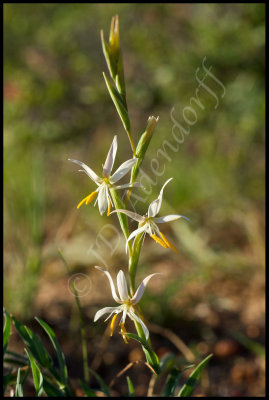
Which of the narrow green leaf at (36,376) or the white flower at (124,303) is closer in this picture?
the white flower at (124,303)

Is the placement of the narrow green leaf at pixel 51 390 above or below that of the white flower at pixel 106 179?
below

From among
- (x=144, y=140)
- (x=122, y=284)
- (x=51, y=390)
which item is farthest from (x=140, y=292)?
(x=51, y=390)

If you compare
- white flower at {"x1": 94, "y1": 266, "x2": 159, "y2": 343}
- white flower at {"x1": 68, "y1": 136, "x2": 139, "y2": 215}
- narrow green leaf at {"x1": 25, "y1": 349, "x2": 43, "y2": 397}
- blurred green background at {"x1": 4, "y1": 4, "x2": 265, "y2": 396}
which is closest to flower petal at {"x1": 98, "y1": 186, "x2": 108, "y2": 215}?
white flower at {"x1": 68, "y1": 136, "x2": 139, "y2": 215}

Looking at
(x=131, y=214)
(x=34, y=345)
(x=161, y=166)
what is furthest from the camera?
(x=161, y=166)

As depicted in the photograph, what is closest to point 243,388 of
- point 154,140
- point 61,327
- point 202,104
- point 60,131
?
point 61,327

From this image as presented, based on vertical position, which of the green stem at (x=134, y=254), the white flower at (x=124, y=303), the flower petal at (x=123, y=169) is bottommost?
the white flower at (x=124, y=303)

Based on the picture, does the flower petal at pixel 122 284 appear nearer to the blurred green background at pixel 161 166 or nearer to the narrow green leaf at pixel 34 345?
the narrow green leaf at pixel 34 345

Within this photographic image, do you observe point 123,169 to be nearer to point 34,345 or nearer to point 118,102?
point 118,102

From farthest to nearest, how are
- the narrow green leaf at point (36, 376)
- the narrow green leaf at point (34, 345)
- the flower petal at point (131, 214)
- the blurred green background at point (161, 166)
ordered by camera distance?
the blurred green background at point (161, 166)
the narrow green leaf at point (34, 345)
the narrow green leaf at point (36, 376)
the flower petal at point (131, 214)
